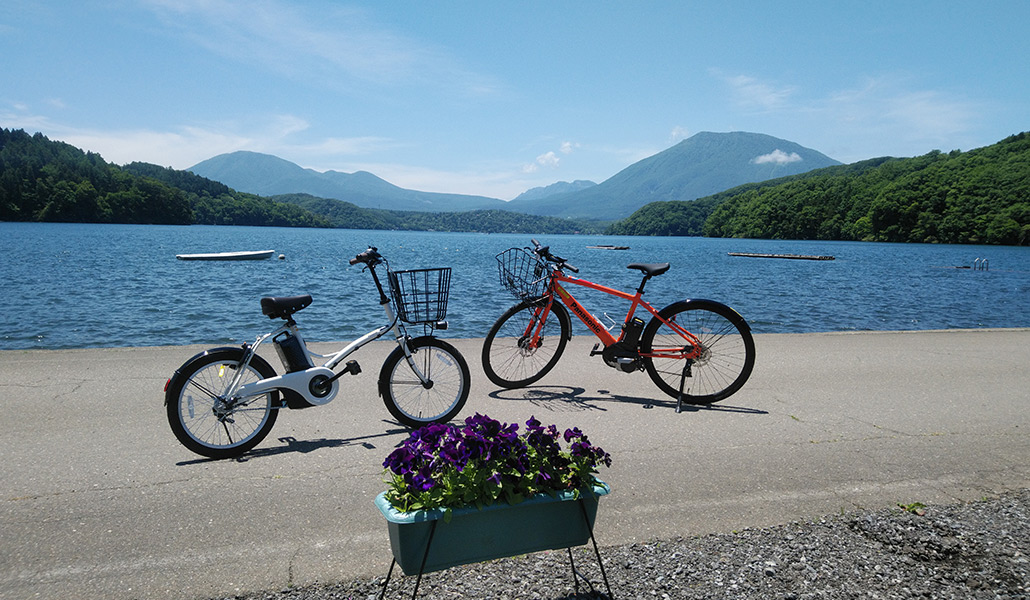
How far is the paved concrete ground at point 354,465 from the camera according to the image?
3.00 metres

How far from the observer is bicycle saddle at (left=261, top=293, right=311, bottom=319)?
4.36 metres

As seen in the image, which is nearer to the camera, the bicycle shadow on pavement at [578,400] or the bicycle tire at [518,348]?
the bicycle shadow on pavement at [578,400]

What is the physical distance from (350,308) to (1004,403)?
17.0m

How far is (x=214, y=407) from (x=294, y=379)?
0.54 metres

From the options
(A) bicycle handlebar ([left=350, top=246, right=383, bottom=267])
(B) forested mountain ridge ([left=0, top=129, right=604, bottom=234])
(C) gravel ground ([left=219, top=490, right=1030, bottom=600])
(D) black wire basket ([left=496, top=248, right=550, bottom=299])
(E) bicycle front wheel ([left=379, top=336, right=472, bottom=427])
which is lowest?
(C) gravel ground ([left=219, top=490, right=1030, bottom=600])

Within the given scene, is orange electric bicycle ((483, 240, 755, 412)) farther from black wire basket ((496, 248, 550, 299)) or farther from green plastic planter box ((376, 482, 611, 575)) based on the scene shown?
green plastic planter box ((376, 482, 611, 575))

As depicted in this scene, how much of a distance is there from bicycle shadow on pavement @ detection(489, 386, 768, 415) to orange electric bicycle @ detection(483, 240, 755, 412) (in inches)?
3.7

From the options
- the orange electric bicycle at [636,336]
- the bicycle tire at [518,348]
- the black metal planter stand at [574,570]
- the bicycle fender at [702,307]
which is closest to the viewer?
the black metal planter stand at [574,570]

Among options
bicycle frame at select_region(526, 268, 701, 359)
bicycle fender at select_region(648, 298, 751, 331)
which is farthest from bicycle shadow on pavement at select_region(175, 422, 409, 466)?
bicycle fender at select_region(648, 298, 751, 331)

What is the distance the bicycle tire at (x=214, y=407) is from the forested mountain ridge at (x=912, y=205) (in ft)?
402

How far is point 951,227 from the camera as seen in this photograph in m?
107

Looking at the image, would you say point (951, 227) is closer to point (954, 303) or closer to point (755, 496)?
point (954, 303)

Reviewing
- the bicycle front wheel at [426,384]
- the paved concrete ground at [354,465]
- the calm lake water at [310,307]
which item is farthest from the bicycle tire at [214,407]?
→ the calm lake water at [310,307]

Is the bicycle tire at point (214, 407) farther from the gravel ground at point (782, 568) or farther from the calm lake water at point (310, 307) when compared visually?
the calm lake water at point (310, 307)
